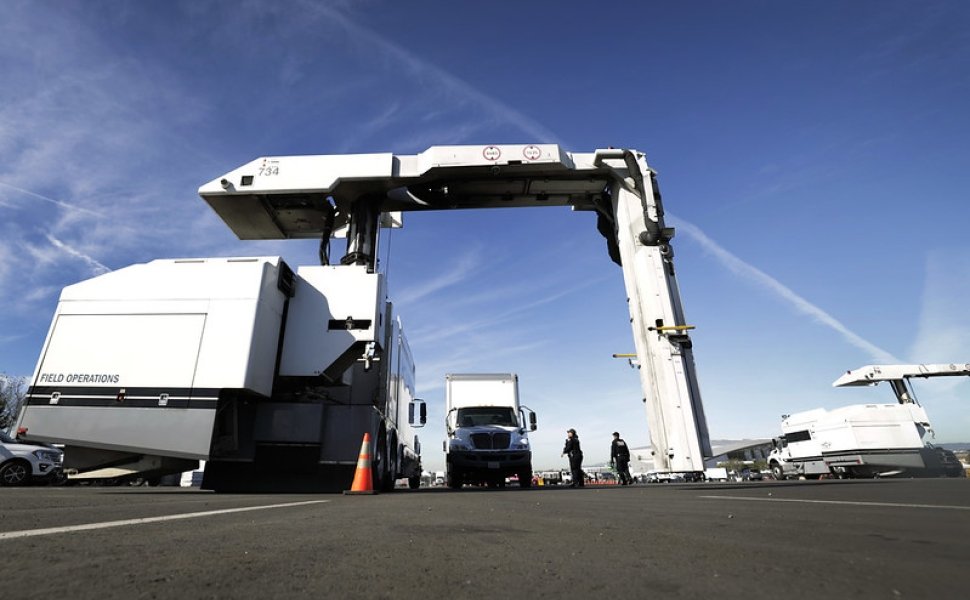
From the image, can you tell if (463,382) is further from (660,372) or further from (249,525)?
(249,525)

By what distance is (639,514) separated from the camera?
3.36m

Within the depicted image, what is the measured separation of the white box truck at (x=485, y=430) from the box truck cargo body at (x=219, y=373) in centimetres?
346

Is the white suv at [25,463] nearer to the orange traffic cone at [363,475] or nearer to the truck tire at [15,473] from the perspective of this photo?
the truck tire at [15,473]

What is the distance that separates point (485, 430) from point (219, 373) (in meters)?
6.92

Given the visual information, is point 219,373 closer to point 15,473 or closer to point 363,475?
point 363,475

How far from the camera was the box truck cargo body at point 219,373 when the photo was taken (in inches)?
260

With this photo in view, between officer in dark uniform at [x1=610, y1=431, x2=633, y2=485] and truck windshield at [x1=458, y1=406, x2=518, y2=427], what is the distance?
8.73 ft

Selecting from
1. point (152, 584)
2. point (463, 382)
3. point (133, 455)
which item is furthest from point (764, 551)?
point (463, 382)

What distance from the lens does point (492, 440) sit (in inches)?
473

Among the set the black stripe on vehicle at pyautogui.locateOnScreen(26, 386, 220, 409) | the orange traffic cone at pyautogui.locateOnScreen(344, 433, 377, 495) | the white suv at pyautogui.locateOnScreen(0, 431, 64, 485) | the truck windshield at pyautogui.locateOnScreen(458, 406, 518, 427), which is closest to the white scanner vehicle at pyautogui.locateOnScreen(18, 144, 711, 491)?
the black stripe on vehicle at pyautogui.locateOnScreen(26, 386, 220, 409)

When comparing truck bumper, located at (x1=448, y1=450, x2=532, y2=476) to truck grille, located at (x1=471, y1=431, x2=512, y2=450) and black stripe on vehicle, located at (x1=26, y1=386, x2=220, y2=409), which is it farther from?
black stripe on vehicle, located at (x1=26, y1=386, x2=220, y2=409)

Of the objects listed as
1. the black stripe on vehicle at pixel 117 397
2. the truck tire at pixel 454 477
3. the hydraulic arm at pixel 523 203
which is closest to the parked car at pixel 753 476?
the truck tire at pixel 454 477

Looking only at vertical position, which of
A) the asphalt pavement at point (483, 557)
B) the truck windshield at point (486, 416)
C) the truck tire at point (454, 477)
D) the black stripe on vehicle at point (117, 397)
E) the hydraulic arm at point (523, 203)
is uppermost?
the hydraulic arm at point (523, 203)

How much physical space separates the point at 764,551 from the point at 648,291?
22.8 feet
